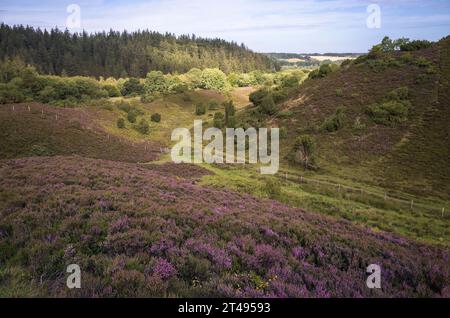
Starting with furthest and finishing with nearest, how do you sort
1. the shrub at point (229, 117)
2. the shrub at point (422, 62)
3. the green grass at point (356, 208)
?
the shrub at point (229, 117) < the shrub at point (422, 62) < the green grass at point (356, 208)

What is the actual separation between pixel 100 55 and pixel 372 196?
537 ft

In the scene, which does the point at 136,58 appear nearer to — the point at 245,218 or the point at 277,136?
the point at 277,136

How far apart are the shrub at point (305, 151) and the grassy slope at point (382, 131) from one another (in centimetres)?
183

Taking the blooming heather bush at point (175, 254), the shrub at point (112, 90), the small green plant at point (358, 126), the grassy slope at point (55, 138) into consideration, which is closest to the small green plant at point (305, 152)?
the small green plant at point (358, 126)

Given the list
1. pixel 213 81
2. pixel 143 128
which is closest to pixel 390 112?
pixel 143 128

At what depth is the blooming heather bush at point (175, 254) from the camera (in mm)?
5461

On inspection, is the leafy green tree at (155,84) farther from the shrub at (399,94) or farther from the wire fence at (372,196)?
the wire fence at (372,196)

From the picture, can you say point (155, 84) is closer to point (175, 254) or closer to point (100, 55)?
point (100, 55)

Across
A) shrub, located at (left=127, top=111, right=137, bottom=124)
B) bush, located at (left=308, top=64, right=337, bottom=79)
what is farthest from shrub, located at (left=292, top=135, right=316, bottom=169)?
bush, located at (left=308, top=64, right=337, bottom=79)

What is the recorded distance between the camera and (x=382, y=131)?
135 feet

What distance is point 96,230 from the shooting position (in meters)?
7.81

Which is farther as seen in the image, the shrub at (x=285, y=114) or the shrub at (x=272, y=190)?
the shrub at (x=285, y=114)

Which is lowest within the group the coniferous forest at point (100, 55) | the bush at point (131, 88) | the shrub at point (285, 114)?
the shrub at point (285, 114)
